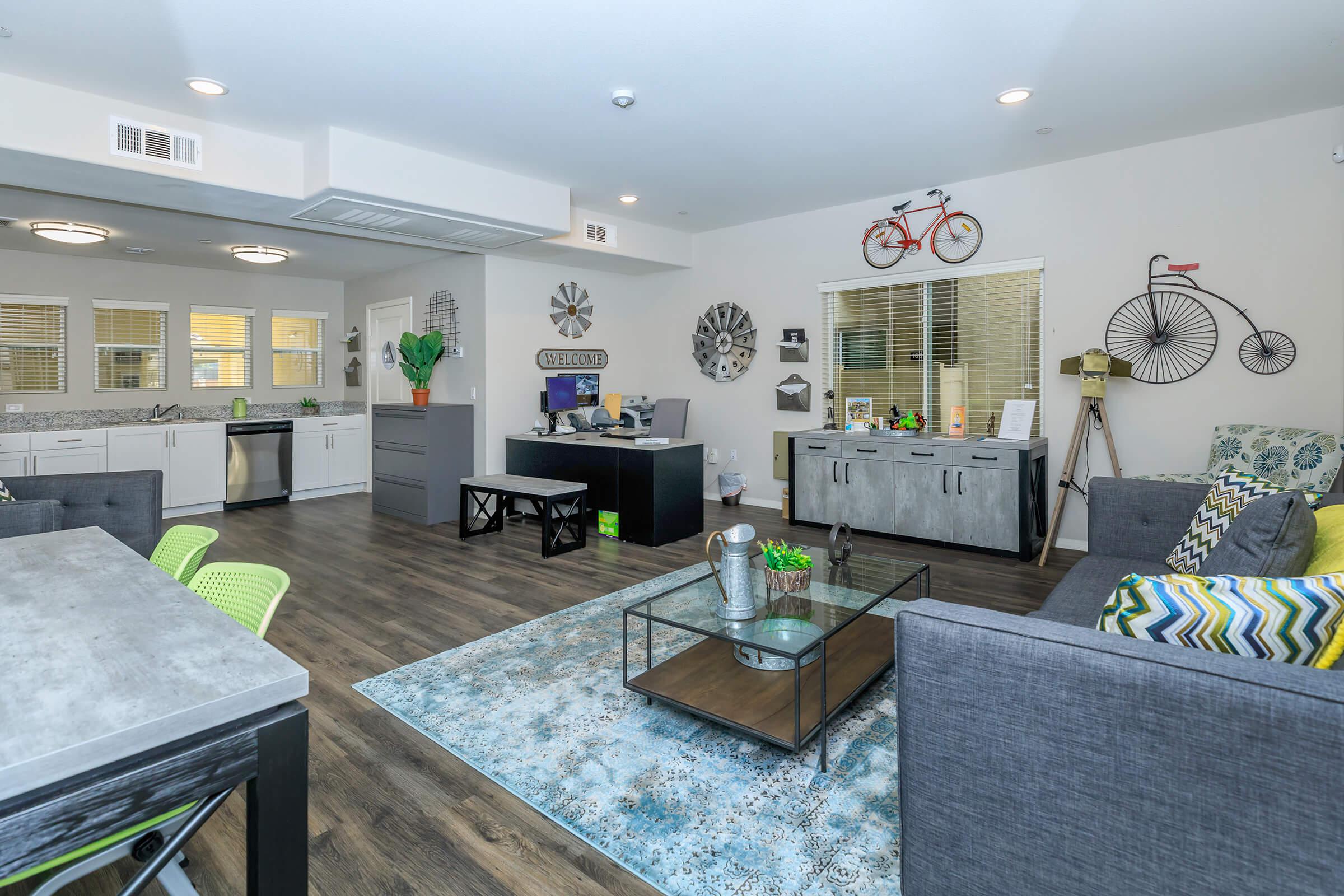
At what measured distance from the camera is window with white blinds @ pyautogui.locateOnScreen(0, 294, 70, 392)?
21.1ft

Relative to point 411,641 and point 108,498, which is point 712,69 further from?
point 108,498

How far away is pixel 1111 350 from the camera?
15.9ft

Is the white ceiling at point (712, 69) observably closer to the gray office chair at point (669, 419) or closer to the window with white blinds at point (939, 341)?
the window with white blinds at point (939, 341)

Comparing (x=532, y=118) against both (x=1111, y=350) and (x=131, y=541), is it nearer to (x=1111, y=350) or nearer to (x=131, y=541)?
(x=131, y=541)

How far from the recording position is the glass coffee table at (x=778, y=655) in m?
2.28

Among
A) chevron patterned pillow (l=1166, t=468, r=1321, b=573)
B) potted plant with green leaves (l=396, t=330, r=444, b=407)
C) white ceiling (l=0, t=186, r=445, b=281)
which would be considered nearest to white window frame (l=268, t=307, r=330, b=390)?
white ceiling (l=0, t=186, r=445, b=281)

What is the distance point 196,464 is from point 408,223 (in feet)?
12.2

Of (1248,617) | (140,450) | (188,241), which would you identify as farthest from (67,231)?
(1248,617)

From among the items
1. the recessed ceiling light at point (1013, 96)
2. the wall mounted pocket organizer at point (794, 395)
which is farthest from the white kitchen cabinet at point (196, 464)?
the recessed ceiling light at point (1013, 96)

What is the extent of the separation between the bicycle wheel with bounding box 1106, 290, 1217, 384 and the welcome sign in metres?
4.59

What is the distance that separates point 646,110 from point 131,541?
3.69 meters

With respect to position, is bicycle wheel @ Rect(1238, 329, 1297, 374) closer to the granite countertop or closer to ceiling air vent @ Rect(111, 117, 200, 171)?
ceiling air vent @ Rect(111, 117, 200, 171)

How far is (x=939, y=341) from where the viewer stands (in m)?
5.73

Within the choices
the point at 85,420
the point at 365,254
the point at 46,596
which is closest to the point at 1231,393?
the point at 46,596
